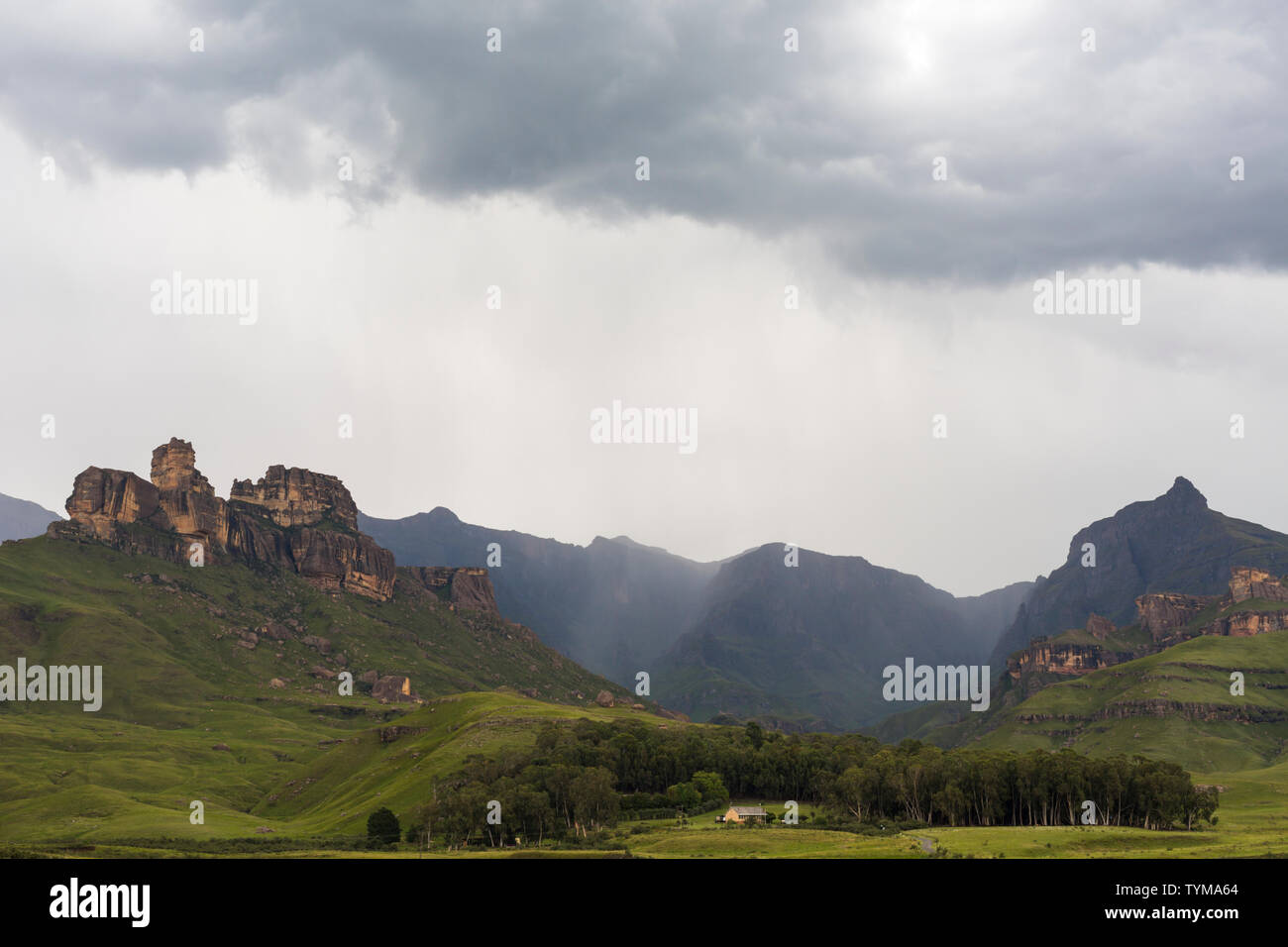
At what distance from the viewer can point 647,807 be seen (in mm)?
186000

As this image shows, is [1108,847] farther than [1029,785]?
No

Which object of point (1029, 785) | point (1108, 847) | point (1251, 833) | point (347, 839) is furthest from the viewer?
point (347, 839)
